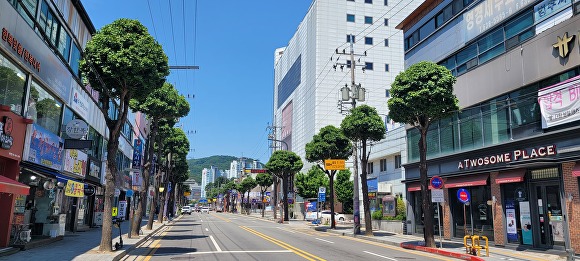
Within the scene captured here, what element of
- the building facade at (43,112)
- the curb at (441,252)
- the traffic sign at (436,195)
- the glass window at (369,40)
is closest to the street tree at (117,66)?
the building facade at (43,112)

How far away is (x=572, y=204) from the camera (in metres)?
16.3

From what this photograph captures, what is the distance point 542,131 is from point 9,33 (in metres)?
21.0

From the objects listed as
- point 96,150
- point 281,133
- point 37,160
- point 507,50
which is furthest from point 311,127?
point 37,160

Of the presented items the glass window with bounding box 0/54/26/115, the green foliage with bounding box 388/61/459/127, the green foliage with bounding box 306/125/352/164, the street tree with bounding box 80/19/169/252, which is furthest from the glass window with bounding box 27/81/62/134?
the green foliage with bounding box 306/125/352/164

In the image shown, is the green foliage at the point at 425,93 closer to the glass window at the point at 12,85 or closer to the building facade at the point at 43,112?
the building facade at the point at 43,112

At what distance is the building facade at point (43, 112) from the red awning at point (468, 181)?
18398mm

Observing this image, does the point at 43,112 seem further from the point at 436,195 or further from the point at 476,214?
the point at 476,214

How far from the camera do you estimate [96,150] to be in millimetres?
28938

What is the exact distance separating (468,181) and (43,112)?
20.8 m

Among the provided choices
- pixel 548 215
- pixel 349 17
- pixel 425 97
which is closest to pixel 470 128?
pixel 425 97

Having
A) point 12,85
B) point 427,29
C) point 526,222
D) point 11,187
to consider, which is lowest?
point 526,222

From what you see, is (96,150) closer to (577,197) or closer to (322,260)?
(322,260)

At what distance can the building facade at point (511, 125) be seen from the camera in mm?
16812

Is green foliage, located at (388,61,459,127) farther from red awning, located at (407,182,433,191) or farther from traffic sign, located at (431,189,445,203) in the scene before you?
red awning, located at (407,182,433,191)
